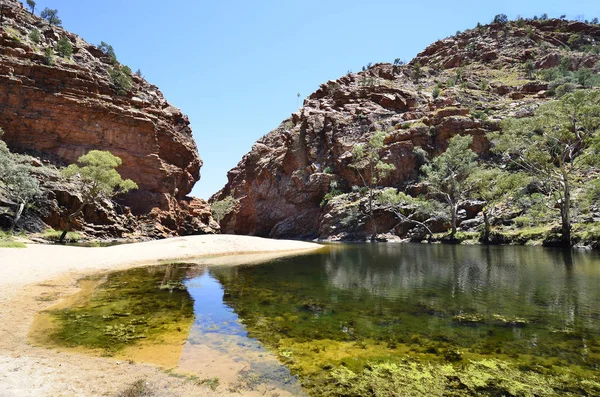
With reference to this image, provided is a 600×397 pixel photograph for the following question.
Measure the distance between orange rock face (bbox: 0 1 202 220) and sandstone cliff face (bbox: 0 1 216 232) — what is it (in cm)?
14

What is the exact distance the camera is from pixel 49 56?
63.8m

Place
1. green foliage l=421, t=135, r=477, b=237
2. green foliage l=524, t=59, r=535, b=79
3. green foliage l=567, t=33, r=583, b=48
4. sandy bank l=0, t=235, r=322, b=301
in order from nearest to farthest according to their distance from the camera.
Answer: sandy bank l=0, t=235, r=322, b=301 < green foliage l=421, t=135, r=477, b=237 < green foliage l=524, t=59, r=535, b=79 < green foliage l=567, t=33, r=583, b=48

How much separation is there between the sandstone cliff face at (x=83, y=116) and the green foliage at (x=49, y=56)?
607 millimetres

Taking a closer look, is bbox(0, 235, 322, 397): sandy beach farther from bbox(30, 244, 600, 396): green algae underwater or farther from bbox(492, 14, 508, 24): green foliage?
bbox(492, 14, 508, 24): green foliage

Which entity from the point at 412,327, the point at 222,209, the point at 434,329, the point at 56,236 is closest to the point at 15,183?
the point at 56,236

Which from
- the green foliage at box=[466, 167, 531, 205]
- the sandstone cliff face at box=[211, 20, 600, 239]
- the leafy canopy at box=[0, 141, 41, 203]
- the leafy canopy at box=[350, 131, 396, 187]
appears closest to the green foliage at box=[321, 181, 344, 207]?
the sandstone cliff face at box=[211, 20, 600, 239]

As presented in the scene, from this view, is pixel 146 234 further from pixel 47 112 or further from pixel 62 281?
pixel 62 281

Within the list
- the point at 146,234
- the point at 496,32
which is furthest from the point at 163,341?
the point at 496,32

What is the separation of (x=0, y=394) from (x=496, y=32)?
562ft

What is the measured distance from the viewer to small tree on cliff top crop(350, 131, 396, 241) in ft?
224

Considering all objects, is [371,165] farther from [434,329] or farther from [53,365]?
[53,365]

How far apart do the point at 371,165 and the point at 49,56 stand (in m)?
71.2

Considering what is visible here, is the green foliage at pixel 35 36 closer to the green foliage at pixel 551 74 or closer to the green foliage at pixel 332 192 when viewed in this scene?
the green foliage at pixel 332 192

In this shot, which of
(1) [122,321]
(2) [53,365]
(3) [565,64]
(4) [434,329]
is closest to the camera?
(2) [53,365]
